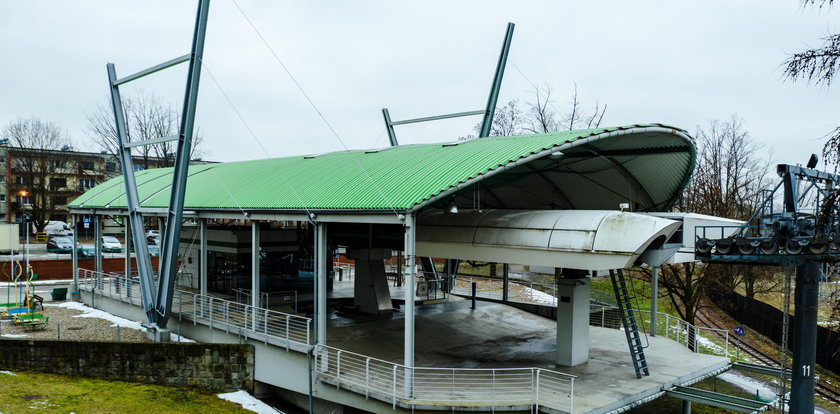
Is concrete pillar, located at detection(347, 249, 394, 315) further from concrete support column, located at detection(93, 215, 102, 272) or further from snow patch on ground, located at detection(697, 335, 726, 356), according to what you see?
snow patch on ground, located at detection(697, 335, 726, 356)

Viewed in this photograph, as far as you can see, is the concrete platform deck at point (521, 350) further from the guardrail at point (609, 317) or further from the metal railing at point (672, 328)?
the guardrail at point (609, 317)

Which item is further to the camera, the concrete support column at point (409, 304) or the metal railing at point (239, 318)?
the metal railing at point (239, 318)

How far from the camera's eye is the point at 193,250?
1120 inches

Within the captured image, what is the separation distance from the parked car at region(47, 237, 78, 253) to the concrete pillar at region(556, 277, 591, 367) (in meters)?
40.5

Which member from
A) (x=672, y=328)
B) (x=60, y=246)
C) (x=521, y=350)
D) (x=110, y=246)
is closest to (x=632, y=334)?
(x=521, y=350)

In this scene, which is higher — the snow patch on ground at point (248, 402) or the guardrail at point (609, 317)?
the guardrail at point (609, 317)

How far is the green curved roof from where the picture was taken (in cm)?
1539

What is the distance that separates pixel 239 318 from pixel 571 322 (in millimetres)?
11095

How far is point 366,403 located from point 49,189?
184 feet

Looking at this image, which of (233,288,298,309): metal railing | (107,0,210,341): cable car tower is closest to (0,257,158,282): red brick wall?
(233,288,298,309): metal railing

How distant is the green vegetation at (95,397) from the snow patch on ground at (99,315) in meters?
5.23

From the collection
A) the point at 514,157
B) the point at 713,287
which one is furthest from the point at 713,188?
the point at 514,157

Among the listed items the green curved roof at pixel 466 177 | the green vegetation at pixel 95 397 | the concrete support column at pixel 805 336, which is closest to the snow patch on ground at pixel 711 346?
the green curved roof at pixel 466 177

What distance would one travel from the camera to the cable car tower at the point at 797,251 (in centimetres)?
1404
